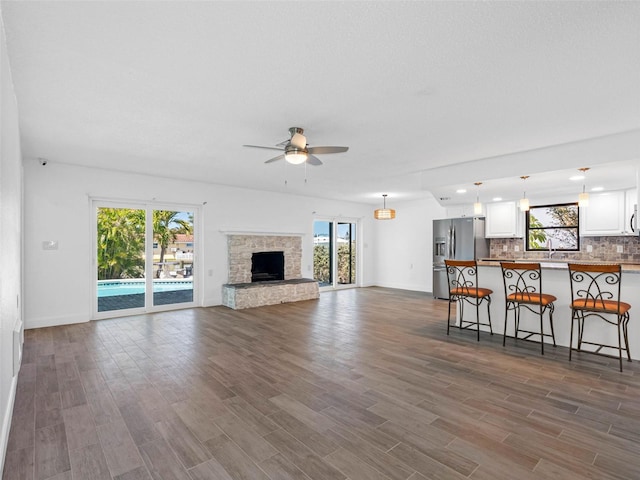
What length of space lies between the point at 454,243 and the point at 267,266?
4499 mm

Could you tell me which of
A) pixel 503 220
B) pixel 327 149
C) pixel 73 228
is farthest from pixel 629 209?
pixel 73 228

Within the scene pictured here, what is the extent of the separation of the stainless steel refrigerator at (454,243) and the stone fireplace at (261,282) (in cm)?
304

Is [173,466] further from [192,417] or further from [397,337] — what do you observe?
[397,337]

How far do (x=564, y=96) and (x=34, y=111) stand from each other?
499 cm

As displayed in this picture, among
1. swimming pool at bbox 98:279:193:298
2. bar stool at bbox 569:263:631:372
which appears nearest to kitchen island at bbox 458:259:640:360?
bar stool at bbox 569:263:631:372

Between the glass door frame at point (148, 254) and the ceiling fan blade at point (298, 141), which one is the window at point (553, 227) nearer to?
the ceiling fan blade at point (298, 141)

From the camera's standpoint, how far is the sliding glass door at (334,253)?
9.84m

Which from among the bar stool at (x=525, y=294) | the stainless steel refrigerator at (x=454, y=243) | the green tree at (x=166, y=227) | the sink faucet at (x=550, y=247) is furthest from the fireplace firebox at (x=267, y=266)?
the sink faucet at (x=550, y=247)

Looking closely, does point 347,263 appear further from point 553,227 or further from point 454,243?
point 553,227

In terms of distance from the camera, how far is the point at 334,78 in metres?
2.72

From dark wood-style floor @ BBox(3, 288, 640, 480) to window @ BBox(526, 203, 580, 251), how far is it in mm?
3274

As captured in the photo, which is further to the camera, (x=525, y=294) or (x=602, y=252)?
(x=602, y=252)

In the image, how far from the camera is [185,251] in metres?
7.04

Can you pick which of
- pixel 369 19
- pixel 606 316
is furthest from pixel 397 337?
pixel 369 19
